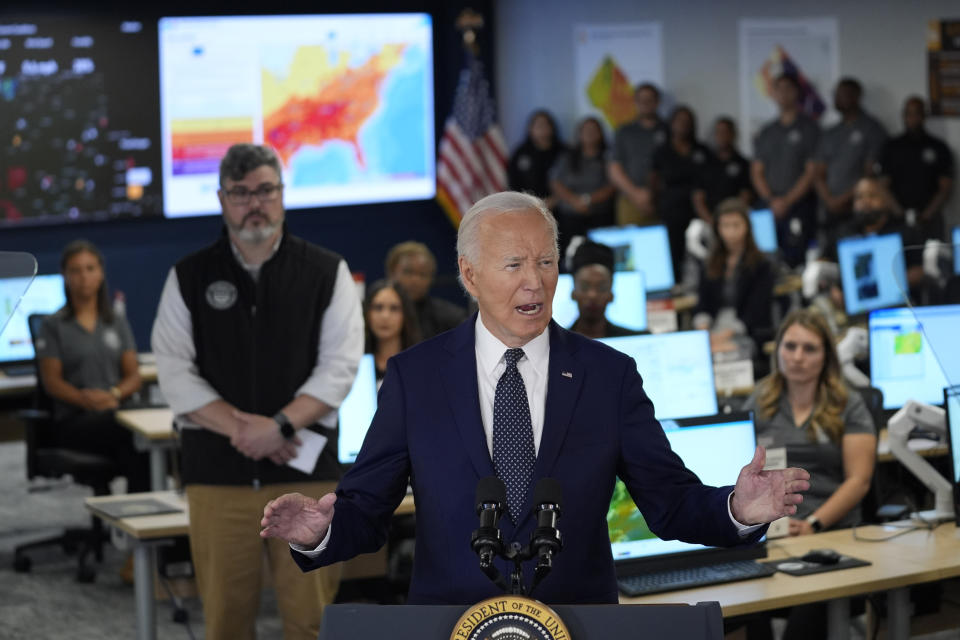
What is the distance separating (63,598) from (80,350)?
52.9 inches

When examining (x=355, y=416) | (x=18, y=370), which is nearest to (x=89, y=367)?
(x=18, y=370)

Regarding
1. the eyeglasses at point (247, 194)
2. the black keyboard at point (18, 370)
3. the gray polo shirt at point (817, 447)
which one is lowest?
the gray polo shirt at point (817, 447)

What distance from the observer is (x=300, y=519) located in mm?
2414

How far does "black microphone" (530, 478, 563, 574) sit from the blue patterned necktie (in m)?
0.34

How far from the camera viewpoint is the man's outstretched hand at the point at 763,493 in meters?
2.40

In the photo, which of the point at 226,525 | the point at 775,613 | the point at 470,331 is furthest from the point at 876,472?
the point at 470,331

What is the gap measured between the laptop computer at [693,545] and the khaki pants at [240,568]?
92cm

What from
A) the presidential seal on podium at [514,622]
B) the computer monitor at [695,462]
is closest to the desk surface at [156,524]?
the computer monitor at [695,462]

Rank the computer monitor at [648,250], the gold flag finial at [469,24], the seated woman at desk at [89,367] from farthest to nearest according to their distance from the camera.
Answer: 1. the gold flag finial at [469,24]
2. the computer monitor at [648,250]
3. the seated woman at desk at [89,367]

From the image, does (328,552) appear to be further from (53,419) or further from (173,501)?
(53,419)

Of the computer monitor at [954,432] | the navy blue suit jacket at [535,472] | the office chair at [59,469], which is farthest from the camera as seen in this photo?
the office chair at [59,469]

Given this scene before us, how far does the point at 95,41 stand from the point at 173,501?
7.08 meters

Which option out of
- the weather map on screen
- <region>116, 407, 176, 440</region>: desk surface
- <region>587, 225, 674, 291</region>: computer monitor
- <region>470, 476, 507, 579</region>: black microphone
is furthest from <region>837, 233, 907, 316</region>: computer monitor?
<region>470, 476, 507, 579</region>: black microphone

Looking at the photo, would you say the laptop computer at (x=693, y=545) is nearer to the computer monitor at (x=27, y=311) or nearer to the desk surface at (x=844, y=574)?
the desk surface at (x=844, y=574)
